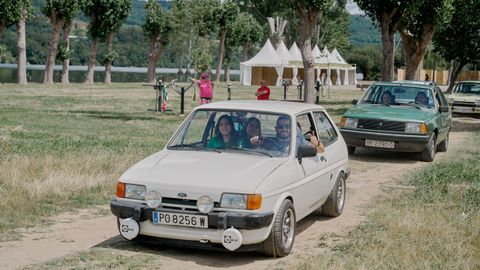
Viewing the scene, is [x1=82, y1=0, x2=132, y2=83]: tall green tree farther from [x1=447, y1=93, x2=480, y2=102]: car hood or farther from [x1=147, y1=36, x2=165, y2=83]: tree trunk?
[x1=447, y1=93, x2=480, y2=102]: car hood

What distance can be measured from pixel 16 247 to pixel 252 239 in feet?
8.42

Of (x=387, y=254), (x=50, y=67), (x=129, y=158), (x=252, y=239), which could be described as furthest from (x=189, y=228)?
(x=50, y=67)

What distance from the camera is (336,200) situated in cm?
927

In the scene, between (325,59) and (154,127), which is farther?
(325,59)

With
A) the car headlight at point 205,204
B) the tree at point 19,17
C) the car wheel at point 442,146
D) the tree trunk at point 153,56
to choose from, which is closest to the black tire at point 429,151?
the car wheel at point 442,146

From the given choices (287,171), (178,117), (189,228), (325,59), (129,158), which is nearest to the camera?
(189,228)

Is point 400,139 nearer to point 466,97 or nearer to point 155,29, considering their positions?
point 466,97

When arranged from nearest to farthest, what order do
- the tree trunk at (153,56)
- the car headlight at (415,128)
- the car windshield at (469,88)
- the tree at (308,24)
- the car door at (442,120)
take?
the car headlight at (415,128)
the car door at (442,120)
the tree at (308,24)
the car windshield at (469,88)
the tree trunk at (153,56)

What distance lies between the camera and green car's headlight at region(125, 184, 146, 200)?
7062 millimetres

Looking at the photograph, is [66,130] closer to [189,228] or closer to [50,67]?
[189,228]

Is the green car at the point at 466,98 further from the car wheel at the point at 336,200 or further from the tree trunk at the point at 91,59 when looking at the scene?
the tree trunk at the point at 91,59

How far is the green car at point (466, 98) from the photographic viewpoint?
30125 millimetres

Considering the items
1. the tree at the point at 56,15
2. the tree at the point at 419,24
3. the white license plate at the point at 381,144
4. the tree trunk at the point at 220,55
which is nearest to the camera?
the white license plate at the point at 381,144

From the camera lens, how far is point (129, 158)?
43.5 feet
